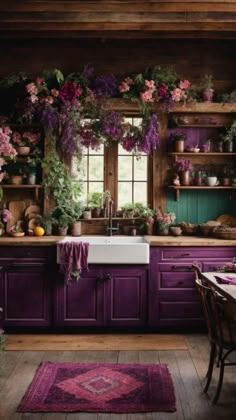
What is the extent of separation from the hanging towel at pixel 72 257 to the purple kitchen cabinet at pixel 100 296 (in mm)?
129

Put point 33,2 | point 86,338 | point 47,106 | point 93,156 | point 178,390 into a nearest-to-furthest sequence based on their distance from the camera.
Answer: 1. point 178,390
2. point 33,2
3. point 86,338
4. point 47,106
5. point 93,156

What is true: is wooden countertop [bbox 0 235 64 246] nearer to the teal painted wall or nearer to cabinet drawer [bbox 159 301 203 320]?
cabinet drawer [bbox 159 301 203 320]

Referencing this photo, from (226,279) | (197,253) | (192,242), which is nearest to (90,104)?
(192,242)

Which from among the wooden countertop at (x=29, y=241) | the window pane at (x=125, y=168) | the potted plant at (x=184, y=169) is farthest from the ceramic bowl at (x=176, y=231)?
the wooden countertop at (x=29, y=241)

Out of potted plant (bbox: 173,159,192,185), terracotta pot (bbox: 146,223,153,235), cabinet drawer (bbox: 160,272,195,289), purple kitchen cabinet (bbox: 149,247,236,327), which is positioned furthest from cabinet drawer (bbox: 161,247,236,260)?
potted plant (bbox: 173,159,192,185)

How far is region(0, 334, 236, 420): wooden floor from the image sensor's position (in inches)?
144

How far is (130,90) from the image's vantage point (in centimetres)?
611

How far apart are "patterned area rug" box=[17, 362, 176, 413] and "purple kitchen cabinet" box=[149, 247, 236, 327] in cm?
104

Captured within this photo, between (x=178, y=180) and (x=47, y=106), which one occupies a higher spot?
(x=47, y=106)

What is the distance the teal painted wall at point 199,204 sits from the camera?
6316 millimetres

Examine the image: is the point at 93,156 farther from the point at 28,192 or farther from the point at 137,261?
the point at 137,261

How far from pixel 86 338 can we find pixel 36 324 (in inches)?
20.8

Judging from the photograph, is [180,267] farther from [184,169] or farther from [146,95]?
[146,95]

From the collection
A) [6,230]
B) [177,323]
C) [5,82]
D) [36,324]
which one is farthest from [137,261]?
[5,82]
